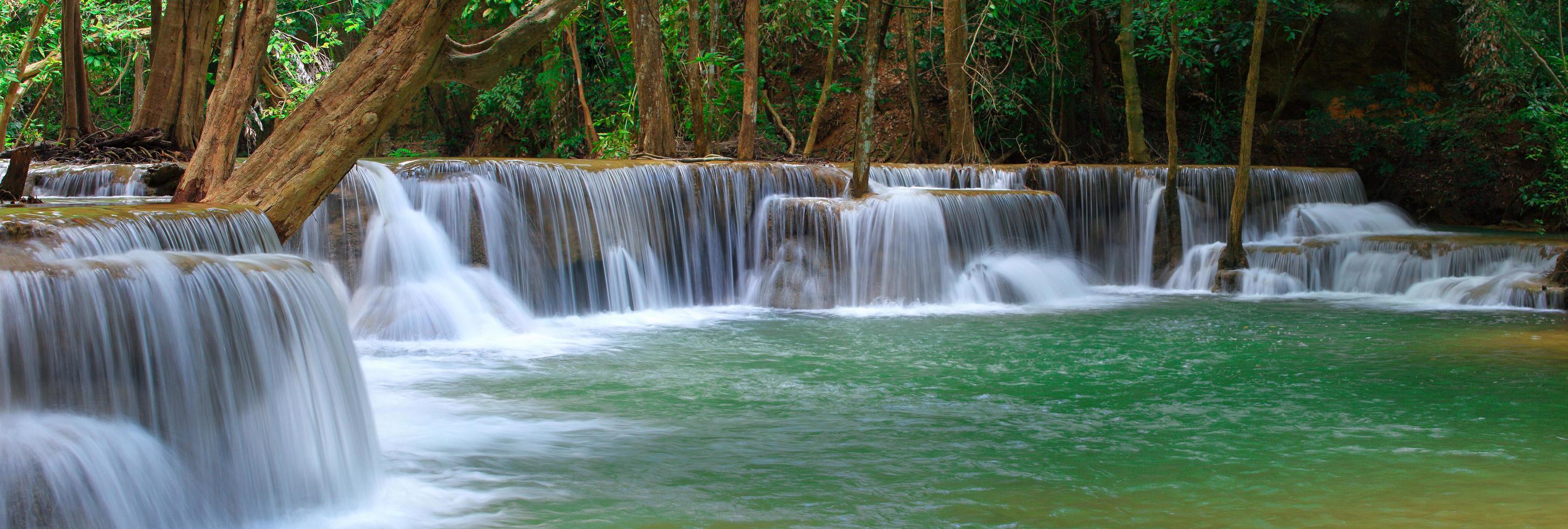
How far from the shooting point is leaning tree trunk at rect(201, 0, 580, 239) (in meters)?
7.22

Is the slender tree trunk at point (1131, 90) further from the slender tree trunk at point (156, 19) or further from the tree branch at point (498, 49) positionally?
the slender tree trunk at point (156, 19)

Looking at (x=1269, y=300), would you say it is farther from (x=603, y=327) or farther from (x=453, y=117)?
(x=453, y=117)

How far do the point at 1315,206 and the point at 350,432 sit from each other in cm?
1365

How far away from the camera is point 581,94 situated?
1897cm

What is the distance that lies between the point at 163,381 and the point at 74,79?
30.3 feet

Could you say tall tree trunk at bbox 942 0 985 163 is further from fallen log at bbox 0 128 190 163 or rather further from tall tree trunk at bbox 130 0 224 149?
fallen log at bbox 0 128 190 163

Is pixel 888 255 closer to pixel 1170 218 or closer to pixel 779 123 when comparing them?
pixel 1170 218

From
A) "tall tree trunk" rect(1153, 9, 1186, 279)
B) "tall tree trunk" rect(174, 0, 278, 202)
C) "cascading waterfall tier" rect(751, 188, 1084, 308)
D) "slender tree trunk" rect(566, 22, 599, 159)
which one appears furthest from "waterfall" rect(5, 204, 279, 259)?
"slender tree trunk" rect(566, 22, 599, 159)

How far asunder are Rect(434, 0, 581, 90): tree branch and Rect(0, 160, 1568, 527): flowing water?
1.87 m

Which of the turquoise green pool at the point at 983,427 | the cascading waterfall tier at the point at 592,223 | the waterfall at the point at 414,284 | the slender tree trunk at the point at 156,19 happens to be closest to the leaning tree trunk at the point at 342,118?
the turquoise green pool at the point at 983,427

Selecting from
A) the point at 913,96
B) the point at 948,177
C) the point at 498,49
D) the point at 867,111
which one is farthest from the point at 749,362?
the point at 913,96

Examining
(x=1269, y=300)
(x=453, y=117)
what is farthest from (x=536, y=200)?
(x=453, y=117)

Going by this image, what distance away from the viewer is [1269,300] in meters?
12.9

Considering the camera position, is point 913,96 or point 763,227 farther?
point 913,96
